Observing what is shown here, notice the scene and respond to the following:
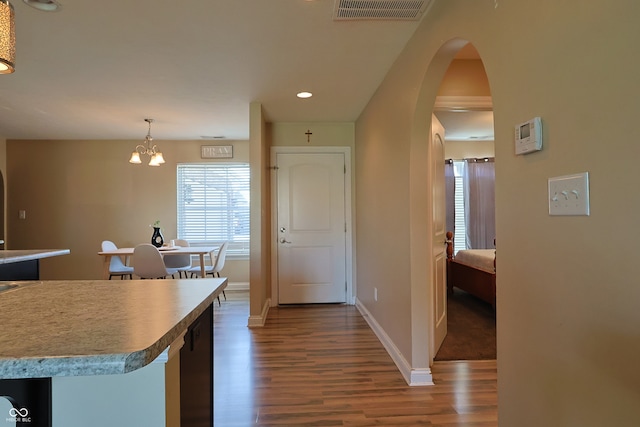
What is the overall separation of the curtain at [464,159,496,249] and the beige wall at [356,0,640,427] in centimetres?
439

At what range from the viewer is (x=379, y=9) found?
6.33 feet

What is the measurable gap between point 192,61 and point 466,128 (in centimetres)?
383

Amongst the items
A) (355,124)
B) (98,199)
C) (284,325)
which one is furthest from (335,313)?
Answer: (98,199)

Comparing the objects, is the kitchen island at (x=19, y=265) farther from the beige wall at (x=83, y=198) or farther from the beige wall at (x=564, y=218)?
the beige wall at (x=83, y=198)

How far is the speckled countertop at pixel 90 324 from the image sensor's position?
609 millimetres

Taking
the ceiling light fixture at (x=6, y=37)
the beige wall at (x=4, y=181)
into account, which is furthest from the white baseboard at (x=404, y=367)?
the beige wall at (x=4, y=181)

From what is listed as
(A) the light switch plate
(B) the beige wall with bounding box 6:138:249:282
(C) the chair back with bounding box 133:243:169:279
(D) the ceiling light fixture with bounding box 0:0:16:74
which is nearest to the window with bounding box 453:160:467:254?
(B) the beige wall with bounding box 6:138:249:282

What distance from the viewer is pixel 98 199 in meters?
5.29

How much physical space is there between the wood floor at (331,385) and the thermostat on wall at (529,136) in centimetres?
155

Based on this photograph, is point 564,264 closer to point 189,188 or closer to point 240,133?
point 240,133

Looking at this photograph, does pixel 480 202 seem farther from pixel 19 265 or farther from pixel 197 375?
pixel 19 265

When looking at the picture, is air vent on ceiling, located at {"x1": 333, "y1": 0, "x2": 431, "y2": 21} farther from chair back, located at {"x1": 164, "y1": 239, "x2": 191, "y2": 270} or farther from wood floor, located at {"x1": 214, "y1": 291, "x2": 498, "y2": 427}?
chair back, located at {"x1": 164, "y1": 239, "x2": 191, "y2": 270}

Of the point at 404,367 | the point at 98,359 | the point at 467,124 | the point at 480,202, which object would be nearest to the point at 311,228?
the point at 404,367

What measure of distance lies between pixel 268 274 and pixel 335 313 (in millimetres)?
993
